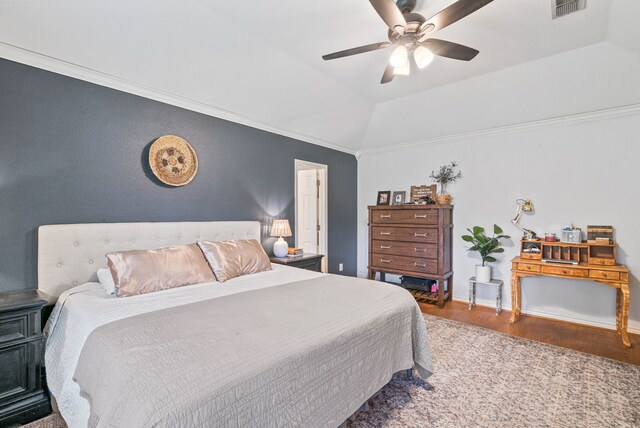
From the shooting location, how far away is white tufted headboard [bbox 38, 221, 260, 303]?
2.25 m

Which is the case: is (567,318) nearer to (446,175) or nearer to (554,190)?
(554,190)

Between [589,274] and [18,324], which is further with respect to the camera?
[589,274]

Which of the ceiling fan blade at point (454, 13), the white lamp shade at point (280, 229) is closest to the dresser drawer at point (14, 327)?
the white lamp shade at point (280, 229)

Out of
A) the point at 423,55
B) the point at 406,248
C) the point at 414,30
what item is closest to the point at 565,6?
the point at 423,55

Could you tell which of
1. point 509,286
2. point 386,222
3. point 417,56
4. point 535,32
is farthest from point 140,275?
point 509,286

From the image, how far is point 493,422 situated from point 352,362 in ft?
3.46

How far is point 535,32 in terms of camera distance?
106 inches

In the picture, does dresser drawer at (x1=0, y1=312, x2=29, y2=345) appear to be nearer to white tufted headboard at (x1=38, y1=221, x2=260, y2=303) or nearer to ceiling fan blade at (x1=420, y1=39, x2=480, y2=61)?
white tufted headboard at (x1=38, y1=221, x2=260, y2=303)

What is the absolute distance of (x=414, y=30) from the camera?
2.05 meters

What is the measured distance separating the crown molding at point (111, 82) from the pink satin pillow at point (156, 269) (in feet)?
4.92

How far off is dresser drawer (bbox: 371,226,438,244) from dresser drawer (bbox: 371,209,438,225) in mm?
97

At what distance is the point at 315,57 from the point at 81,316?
294cm

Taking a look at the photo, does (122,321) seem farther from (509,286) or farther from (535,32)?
(509,286)

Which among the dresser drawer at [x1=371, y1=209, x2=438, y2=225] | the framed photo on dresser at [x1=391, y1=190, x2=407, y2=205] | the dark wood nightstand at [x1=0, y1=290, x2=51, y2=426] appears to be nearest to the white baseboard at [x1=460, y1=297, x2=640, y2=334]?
the dresser drawer at [x1=371, y1=209, x2=438, y2=225]
